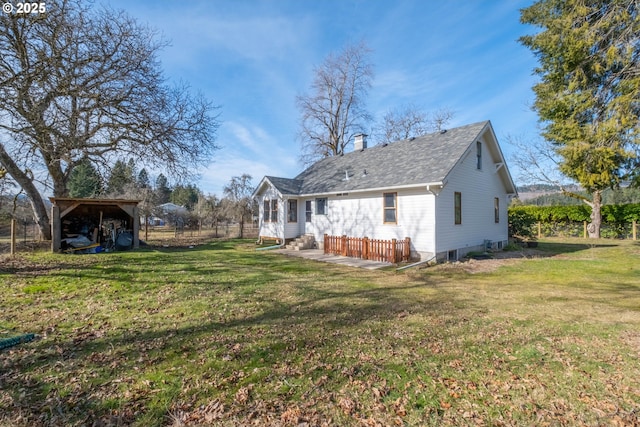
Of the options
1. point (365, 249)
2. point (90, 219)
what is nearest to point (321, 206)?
point (365, 249)

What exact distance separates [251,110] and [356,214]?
28.2 ft

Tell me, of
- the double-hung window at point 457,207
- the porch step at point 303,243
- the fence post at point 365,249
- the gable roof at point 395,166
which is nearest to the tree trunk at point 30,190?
the gable roof at point 395,166

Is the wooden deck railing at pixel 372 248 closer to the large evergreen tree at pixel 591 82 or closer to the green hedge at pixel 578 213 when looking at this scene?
the large evergreen tree at pixel 591 82

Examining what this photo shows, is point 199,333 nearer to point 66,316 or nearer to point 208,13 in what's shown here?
point 66,316

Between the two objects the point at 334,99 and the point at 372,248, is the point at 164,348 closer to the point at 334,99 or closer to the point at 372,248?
the point at 372,248

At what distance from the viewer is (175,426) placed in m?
2.62

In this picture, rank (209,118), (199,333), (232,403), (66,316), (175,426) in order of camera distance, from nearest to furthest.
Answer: (175,426) → (232,403) → (199,333) → (66,316) → (209,118)

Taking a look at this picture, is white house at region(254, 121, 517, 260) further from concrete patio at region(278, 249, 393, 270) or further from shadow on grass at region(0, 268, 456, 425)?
shadow on grass at region(0, 268, 456, 425)

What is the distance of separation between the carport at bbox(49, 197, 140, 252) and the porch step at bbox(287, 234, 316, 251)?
8.02m

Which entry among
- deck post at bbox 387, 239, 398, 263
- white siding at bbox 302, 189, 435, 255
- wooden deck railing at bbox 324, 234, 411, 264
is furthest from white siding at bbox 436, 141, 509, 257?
deck post at bbox 387, 239, 398, 263

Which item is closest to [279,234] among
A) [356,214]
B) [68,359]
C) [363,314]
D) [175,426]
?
[356,214]

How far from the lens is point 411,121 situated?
1188 inches

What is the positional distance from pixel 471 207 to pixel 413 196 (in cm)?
366

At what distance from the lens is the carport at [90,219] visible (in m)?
12.9
